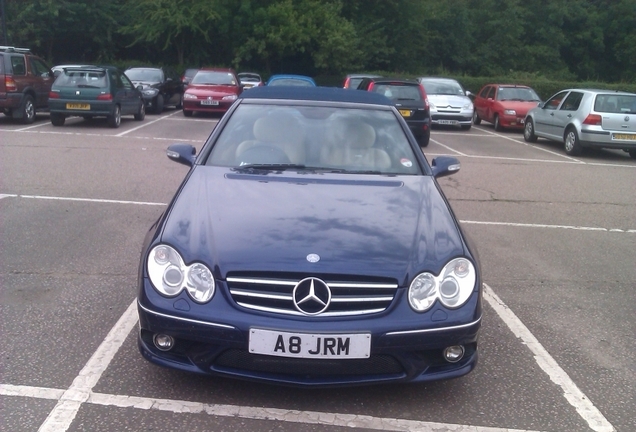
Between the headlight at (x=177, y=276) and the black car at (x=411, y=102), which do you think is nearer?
the headlight at (x=177, y=276)

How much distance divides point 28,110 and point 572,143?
503 inches

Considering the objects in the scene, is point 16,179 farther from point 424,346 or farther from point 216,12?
point 216,12

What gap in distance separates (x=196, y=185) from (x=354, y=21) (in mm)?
37791

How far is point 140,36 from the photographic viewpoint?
36.4m

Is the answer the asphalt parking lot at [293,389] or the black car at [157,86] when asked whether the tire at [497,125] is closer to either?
the black car at [157,86]

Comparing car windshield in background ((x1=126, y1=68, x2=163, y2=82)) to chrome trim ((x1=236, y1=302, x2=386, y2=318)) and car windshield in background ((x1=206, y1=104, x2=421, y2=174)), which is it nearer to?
car windshield in background ((x1=206, y1=104, x2=421, y2=174))

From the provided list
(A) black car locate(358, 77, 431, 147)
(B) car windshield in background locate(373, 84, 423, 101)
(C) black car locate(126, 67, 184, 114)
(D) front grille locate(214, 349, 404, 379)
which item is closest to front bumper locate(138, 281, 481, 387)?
→ (D) front grille locate(214, 349, 404, 379)

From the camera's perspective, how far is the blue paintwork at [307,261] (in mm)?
3541

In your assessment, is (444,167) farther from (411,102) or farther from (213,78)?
(213,78)

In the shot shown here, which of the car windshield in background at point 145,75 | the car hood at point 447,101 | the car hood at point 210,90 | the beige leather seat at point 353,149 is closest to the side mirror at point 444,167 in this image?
the beige leather seat at point 353,149

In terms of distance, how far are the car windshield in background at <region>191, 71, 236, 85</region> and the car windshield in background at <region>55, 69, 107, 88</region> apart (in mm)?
4856

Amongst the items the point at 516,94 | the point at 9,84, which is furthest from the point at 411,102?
the point at 9,84

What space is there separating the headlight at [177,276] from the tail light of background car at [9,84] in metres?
14.3

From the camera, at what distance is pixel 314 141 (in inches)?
204
